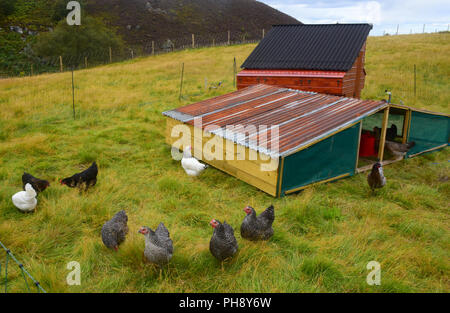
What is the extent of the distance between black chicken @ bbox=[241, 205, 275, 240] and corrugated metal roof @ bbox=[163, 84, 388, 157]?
1860mm

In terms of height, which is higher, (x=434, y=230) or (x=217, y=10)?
(x=217, y=10)

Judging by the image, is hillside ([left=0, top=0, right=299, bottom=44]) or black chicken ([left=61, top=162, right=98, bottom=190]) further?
hillside ([left=0, top=0, right=299, bottom=44])

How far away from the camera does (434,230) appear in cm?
545

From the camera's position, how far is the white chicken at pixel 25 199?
19.1 feet

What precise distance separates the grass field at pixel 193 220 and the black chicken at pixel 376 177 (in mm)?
234

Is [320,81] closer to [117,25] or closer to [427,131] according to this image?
[427,131]

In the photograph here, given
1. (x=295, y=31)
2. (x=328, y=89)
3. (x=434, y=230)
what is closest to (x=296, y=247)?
(x=434, y=230)

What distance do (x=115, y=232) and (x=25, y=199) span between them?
7.43ft

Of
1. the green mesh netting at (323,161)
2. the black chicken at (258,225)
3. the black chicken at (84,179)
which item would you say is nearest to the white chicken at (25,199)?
the black chicken at (84,179)

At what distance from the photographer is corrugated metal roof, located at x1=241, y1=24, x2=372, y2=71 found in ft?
41.4

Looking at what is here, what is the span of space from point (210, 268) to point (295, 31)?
44.0ft

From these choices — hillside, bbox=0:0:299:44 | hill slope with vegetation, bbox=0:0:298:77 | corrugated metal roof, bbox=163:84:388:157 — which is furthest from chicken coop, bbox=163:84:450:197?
hillside, bbox=0:0:299:44

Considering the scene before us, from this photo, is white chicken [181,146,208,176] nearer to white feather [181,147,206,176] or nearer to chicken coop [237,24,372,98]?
white feather [181,147,206,176]
